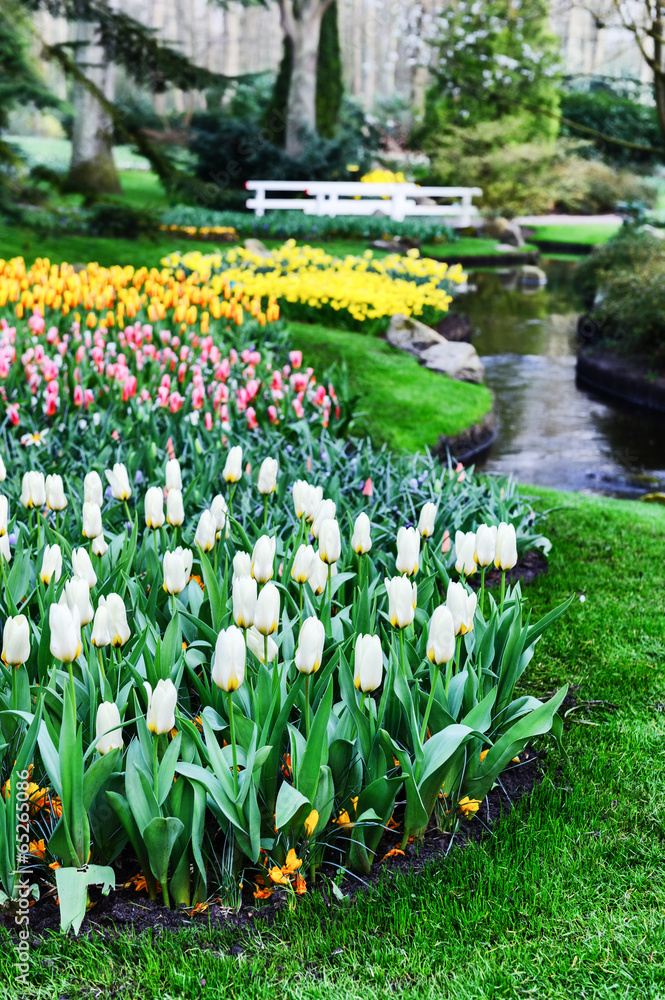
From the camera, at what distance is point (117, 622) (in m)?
2.20

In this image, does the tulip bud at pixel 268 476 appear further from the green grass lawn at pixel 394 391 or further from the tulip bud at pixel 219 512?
the green grass lawn at pixel 394 391

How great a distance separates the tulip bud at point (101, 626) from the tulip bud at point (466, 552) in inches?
40.6

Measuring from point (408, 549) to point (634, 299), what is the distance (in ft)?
30.7

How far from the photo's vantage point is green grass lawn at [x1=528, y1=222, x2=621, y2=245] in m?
24.7

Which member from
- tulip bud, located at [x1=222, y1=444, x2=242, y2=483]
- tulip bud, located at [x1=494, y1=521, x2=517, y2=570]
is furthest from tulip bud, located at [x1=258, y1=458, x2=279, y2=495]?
tulip bud, located at [x1=494, y1=521, x2=517, y2=570]

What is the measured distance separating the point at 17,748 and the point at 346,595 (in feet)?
4.28

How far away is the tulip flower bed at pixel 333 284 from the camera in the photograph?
984 centimetres

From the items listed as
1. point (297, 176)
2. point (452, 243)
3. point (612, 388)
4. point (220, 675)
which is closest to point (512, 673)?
point (220, 675)

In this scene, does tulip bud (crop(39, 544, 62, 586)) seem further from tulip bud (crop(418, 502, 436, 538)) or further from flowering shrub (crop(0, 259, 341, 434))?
flowering shrub (crop(0, 259, 341, 434))

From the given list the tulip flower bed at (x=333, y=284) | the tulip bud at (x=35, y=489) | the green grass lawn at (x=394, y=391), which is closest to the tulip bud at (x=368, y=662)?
the tulip bud at (x=35, y=489)

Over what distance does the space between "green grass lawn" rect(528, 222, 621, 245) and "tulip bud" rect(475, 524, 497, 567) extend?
23414 millimetres

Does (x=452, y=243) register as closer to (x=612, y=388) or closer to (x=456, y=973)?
(x=612, y=388)

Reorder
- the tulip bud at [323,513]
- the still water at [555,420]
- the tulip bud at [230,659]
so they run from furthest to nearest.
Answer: the still water at [555,420], the tulip bud at [323,513], the tulip bud at [230,659]

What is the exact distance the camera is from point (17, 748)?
233cm
